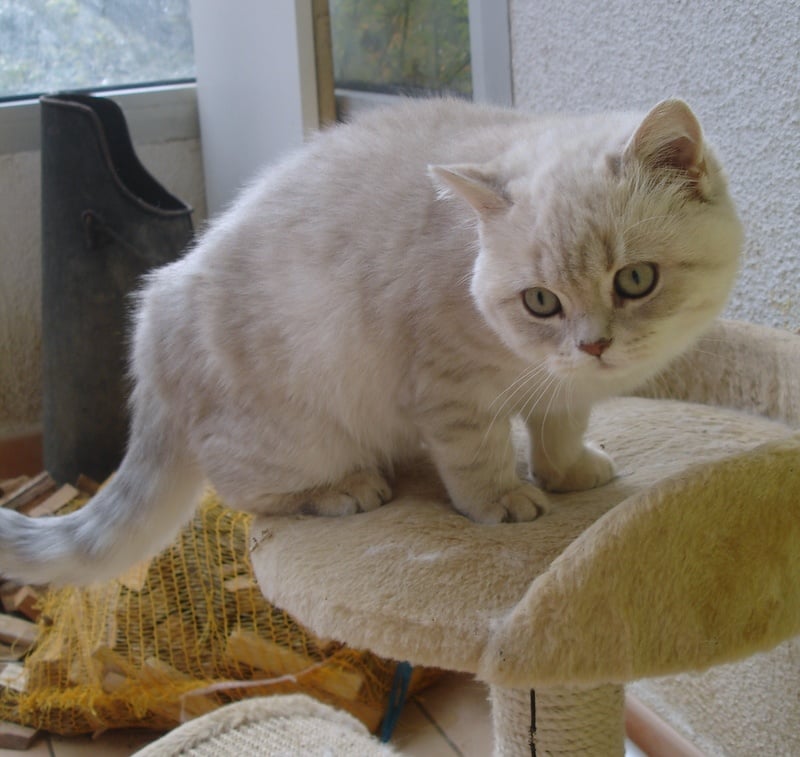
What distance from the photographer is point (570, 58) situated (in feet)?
6.07

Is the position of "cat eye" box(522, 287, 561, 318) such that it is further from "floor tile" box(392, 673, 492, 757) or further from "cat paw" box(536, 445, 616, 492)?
"floor tile" box(392, 673, 492, 757)

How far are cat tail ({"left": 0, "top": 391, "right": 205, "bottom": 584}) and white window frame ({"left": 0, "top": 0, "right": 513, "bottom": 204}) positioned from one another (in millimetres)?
1051

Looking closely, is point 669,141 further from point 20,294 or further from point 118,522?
point 20,294

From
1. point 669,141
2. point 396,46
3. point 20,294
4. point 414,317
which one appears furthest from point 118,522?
point 20,294

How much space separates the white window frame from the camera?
6.73 ft

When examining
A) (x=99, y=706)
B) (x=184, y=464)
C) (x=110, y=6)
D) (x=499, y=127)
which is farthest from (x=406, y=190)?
(x=110, y=6)

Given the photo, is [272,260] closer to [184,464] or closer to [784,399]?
[184,464]

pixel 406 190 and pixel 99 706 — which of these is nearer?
A: pixel 406 190

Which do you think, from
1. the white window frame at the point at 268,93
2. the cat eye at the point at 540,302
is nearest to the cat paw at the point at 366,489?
the cat eye at the point at 540,302

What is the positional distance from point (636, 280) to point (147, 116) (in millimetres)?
2631

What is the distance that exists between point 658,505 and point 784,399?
57 centimetres

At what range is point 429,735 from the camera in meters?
2.03

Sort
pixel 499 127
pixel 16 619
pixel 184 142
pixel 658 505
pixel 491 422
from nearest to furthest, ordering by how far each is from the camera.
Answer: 1. pixel 658 505
2. pixel 491 422
3. pixel 499 127
4. pixel 16 619
5. pixel 184 142

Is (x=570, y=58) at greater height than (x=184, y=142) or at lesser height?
greater
